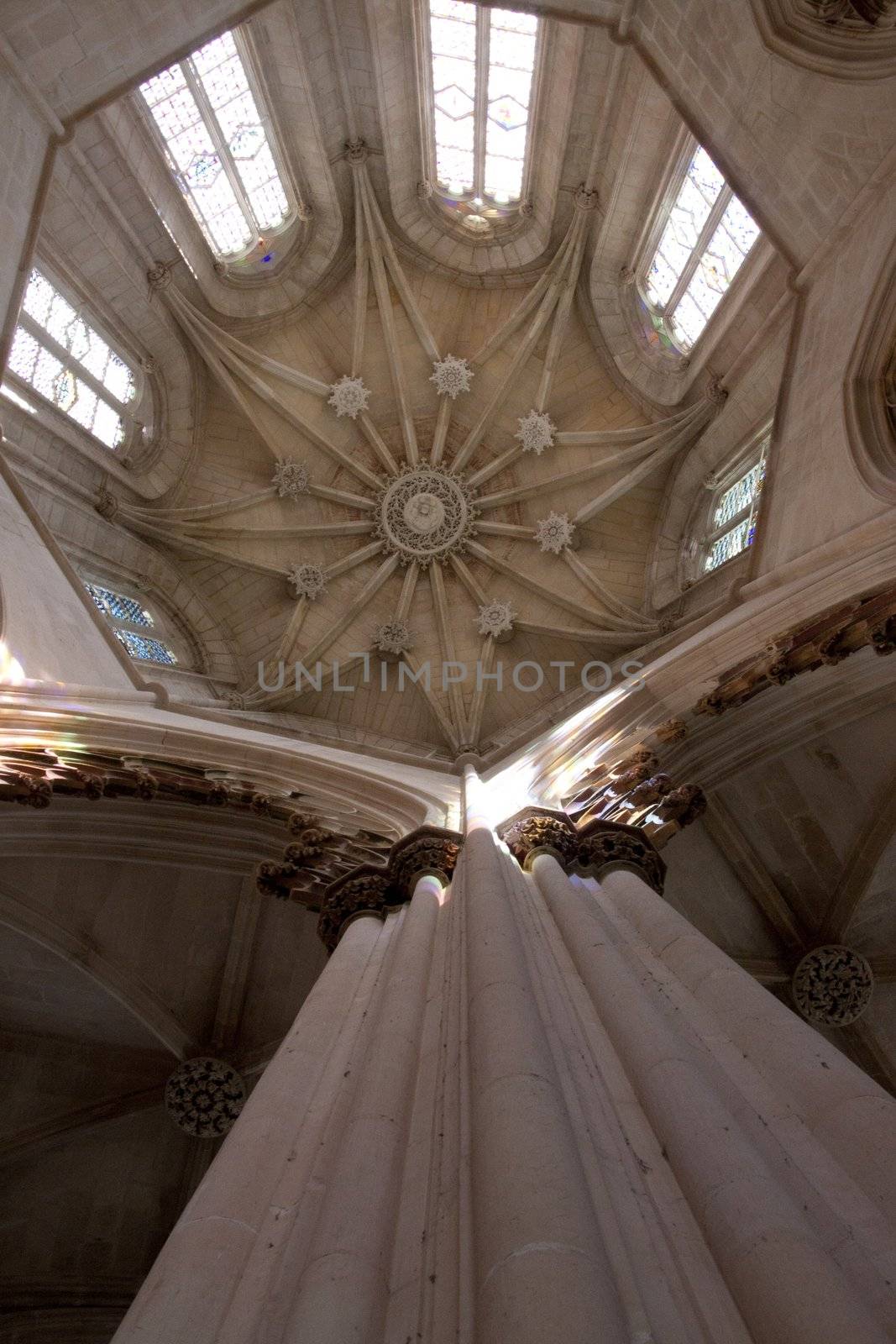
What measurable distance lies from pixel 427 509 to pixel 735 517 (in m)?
5.72

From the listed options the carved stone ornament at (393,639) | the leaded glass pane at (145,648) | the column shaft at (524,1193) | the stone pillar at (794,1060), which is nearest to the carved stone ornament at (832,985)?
the stone pillar at (794,1060)

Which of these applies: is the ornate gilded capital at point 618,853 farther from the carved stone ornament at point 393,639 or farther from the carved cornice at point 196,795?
the carved stone ornament at point 393,639

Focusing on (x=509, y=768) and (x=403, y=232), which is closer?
(x=509, y=768)

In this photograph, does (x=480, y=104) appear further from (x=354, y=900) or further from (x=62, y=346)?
(x=354, y=900)

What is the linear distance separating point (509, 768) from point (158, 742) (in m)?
2.64

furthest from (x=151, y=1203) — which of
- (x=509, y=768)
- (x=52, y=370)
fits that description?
(x=52, y=370)

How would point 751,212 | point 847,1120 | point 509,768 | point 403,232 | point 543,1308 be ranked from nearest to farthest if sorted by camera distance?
point 543,1308 < point 847,1120 < point 509,768 < point 751,212 < point 403,232

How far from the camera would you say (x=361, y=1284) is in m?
2.29

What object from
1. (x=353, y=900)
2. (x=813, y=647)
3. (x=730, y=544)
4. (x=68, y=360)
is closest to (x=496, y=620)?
(x=730, y=544)

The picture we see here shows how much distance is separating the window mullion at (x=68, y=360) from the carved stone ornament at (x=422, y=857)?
8.16 metres

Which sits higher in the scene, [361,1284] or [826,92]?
[826,92]

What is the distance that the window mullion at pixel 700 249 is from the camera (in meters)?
11.7

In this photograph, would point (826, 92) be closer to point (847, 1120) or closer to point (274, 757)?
point (274, 757)

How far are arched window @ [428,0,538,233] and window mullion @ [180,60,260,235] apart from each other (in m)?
2.79
